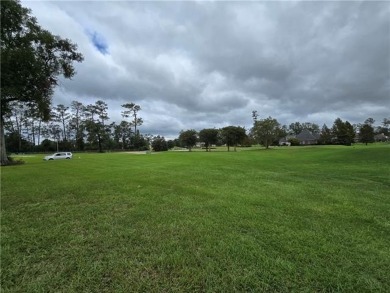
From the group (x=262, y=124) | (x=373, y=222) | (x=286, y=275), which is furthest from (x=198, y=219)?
→ (x=262, y=124)

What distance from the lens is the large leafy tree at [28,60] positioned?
18156 mm

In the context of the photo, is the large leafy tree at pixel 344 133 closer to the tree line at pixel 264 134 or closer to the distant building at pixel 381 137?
the tree line at pixel 264 134

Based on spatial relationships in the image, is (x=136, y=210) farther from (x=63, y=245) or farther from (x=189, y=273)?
(x=189, y=273)

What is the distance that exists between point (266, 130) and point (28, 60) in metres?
53.7

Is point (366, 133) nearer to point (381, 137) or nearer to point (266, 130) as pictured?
point (266, 130)

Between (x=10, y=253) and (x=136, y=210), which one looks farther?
(x=136, y=210)

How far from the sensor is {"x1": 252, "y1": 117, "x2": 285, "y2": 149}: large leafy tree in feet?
203

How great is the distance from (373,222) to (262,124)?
195 ft

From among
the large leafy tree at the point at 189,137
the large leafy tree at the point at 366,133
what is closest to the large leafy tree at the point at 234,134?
the large leafy tree at the point at 189,137

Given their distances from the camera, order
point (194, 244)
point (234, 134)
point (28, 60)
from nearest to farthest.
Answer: point (194, 244), point (28, 60), point (234, 134)

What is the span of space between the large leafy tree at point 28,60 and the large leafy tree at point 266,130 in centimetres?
4853

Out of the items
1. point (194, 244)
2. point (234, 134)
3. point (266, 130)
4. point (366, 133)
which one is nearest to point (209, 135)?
point (234, 134)

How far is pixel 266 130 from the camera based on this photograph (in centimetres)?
6203

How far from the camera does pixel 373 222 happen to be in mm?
4777
